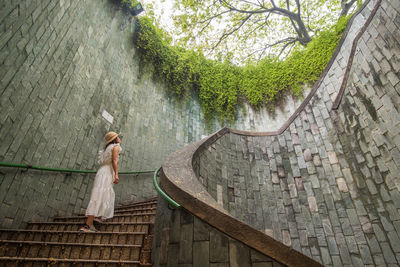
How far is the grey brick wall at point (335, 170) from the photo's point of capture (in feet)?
13.2

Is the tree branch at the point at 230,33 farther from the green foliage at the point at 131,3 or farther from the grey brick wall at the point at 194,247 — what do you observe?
the grey brick wall at the point at 194,247

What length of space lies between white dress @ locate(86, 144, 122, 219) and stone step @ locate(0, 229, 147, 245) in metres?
0.33

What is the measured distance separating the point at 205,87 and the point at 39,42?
680cm

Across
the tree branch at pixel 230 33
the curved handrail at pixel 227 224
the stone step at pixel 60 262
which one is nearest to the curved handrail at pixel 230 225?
the curved handrail at pixel 227 224

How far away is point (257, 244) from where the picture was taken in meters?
1.63

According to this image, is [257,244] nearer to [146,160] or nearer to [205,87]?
[146,160]

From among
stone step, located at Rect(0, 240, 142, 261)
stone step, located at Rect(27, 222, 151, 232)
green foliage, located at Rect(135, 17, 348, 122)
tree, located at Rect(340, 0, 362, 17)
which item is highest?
tree, located at Rect(340, 0, 362, 17)

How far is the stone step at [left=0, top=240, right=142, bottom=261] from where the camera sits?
2.67 meters

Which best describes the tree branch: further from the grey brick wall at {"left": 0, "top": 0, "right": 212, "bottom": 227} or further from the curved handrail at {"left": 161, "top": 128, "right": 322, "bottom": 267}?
the curved handrail at {"left": 161, "top": 128, "right": 322, "bottom": 267}

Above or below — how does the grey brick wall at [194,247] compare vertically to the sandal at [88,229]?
below

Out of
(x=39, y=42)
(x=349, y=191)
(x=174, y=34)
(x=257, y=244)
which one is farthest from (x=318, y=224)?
(x=174, y=34)

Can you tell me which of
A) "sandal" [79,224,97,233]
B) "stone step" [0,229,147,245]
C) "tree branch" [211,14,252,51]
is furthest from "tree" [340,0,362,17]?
"sandal" [79,224,97,233]

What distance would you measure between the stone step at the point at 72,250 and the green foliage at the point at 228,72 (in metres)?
6.64

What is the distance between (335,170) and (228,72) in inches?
274
